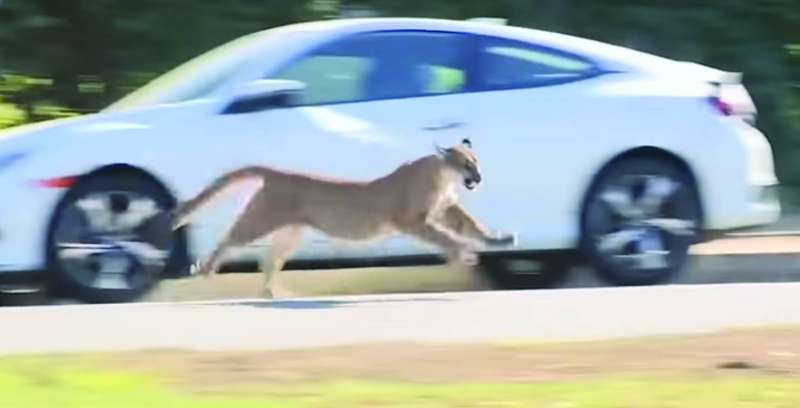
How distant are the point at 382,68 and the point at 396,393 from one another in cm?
366

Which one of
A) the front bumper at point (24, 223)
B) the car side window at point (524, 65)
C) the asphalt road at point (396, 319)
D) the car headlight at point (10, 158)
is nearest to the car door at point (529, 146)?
the car side window at point (524, 65)

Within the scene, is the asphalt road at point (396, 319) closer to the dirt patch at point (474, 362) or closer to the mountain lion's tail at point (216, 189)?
the dirt patch at point (474, 362)

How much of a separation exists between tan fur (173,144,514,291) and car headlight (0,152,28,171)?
0.88 metres

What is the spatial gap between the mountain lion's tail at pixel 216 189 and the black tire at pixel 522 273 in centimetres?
201

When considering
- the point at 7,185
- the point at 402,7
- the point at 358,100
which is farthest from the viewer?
the point at 402,7

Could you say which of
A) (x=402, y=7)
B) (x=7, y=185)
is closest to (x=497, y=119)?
(x=7, y=185)

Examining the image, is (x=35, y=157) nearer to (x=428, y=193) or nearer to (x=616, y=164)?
(x=428, y=193)

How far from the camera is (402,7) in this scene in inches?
559

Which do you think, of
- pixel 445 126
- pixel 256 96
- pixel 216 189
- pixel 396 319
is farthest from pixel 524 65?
Answer: pixel 396 319

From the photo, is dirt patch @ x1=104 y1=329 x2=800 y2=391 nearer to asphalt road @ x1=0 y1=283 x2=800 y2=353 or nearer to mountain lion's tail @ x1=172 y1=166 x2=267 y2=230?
asphalt road @ x1=0 y1=283 x2=800 y2=353

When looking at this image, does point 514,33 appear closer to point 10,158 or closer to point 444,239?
point 444,239

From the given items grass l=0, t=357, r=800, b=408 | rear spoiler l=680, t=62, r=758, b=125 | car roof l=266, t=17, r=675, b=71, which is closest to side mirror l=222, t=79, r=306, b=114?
car roof l=266, t=17, r=675, b=71

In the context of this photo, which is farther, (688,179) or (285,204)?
(688,179)

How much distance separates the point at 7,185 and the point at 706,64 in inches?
294
